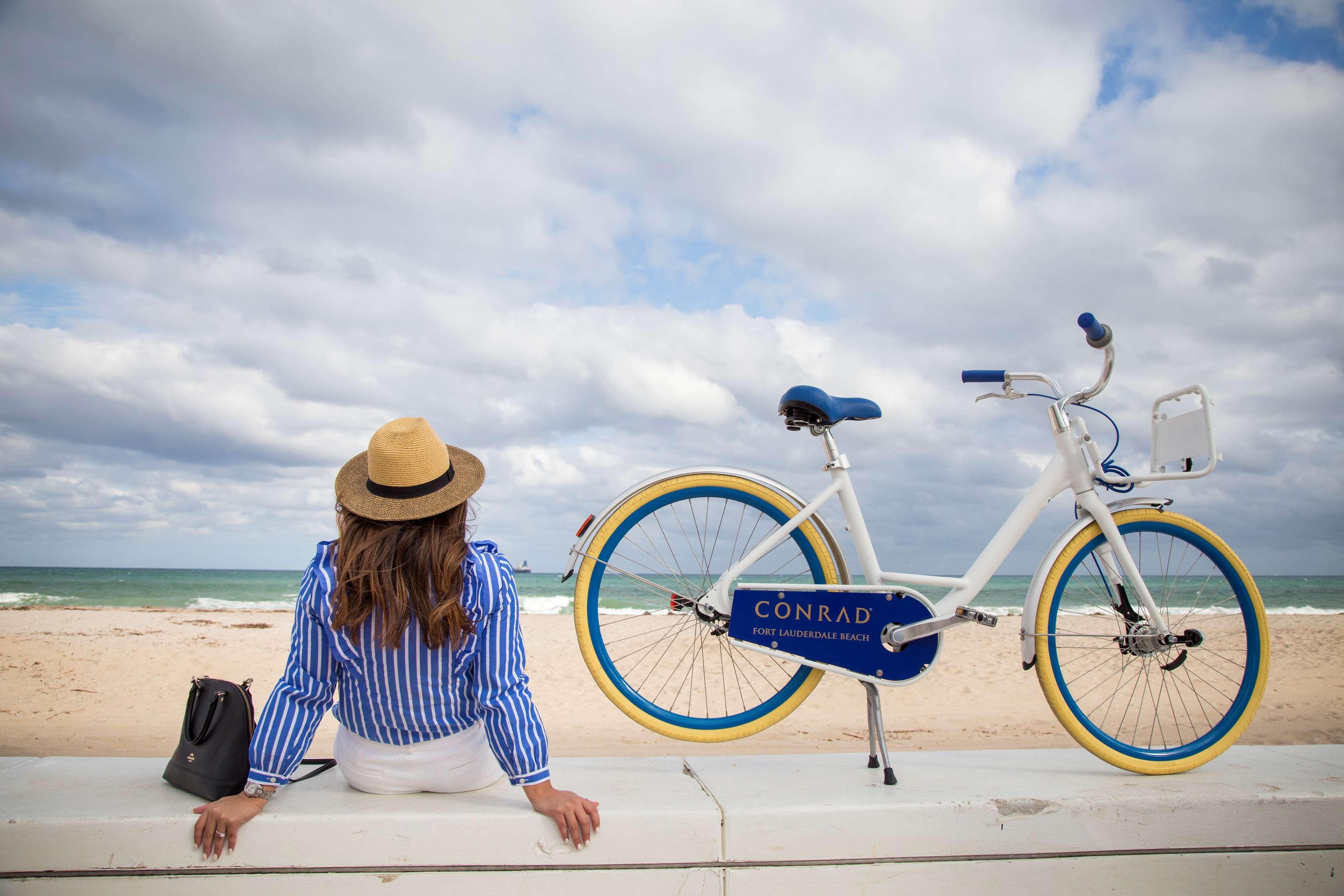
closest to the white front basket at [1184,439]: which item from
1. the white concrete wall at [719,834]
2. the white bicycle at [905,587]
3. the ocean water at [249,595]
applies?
the white bicycle at [905,587]

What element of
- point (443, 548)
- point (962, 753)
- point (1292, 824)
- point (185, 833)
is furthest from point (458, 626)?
point (1292, 824)

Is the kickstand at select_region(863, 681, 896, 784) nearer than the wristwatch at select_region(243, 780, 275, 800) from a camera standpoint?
No

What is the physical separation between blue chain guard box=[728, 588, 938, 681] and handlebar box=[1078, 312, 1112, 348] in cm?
115

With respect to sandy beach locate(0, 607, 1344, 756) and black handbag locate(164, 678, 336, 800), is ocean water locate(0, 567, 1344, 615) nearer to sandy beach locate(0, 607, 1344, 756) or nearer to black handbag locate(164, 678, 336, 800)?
sandy beach locate(0, 607, 1344, 756)

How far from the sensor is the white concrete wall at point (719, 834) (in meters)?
1.82

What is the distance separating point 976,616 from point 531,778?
60.5 inches

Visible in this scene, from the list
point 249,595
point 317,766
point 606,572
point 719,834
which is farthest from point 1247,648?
point 249,595

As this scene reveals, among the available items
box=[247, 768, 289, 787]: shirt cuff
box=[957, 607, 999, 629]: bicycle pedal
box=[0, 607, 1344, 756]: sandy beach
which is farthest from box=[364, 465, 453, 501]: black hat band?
box=[0, 607, 1344, 756]: sandy beach

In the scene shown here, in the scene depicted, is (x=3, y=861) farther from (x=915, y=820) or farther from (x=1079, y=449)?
(x=1079, y=449)

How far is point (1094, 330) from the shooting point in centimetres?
265

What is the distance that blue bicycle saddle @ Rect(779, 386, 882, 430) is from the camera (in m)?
2.69

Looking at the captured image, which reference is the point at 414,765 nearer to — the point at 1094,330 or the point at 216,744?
the point at 216,744

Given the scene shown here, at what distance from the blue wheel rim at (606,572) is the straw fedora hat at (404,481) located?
827 millimetres

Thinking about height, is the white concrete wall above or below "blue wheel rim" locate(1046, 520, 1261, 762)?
below
